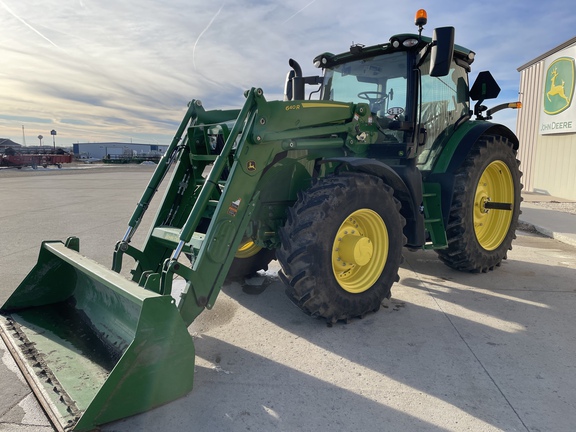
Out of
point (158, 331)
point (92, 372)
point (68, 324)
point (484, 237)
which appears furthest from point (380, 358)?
point (484, 237)

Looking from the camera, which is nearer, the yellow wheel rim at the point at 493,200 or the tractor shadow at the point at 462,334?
the tractor shadow at the point at 462,334

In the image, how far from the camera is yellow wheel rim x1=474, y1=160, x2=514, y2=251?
18.4 ft

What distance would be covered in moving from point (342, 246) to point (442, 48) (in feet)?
6.22

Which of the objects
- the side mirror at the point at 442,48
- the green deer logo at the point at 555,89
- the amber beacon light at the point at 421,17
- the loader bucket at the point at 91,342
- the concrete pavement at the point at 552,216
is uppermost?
the green deer logo at the point at 555,89

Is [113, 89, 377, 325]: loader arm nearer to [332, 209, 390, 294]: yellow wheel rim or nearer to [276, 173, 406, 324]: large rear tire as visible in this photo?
[276, 173, 406, 324]: large rear tire

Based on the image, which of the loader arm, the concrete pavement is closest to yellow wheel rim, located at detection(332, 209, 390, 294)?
the loader arm

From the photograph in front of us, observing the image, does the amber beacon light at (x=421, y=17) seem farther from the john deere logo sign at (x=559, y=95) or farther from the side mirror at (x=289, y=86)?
the john deere logo sign at (x=559, y=95)

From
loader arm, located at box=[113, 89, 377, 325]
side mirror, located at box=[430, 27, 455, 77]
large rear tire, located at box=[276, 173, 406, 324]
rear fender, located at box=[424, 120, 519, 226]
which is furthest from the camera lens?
rear fender, located at box=[424, 120, 519, 226]

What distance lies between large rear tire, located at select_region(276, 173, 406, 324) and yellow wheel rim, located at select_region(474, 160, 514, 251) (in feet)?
7.00

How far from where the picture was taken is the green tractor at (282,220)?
101 inches

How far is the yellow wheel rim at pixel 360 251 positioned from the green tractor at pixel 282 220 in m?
0.01

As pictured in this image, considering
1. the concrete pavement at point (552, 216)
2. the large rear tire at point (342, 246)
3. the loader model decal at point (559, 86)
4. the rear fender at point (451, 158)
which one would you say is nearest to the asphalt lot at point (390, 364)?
the large rear tire at point (342, 246)

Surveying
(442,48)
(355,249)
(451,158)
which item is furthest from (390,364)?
(451,158)

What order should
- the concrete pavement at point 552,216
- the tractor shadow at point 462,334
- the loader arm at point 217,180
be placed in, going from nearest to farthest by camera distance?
the tractor shadow at point 462,334, the loader arm at point 217,180, the concrete pavement at point 552,216
